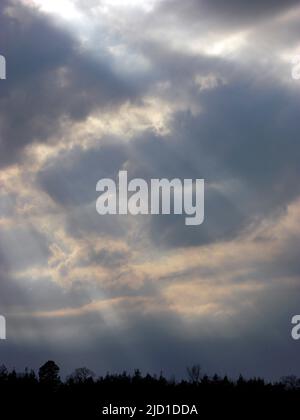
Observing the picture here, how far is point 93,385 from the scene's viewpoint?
16862 cm
